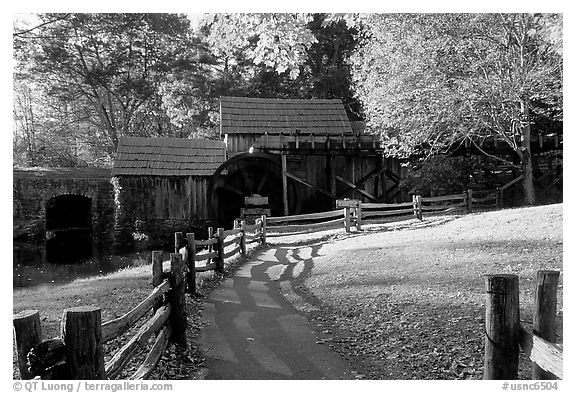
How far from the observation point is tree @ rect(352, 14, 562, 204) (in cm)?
1120

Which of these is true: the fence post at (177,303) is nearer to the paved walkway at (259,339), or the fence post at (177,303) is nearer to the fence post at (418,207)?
the paved walkway at (259,339)

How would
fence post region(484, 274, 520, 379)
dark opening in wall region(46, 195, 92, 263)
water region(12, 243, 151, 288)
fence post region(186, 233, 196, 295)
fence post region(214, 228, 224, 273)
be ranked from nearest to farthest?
fence post region(484, 274, 520, 379) < fence post region(186, 233, 196, 295) < fence post region(214, 228, 224, 273) < water region(12, 243, 151, 288) < dark opening in wall region(46, 195, 92, 263)

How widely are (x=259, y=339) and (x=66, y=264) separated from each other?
10346mm

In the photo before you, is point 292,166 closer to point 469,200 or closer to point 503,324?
point 469,200

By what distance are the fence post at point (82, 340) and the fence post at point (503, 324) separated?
257cm

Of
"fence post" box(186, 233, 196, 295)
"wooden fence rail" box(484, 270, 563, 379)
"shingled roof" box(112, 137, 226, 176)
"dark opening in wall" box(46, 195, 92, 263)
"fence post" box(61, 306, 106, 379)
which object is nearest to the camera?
"fence post" box(61, 306, 106, 379)

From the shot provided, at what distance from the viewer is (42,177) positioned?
16.6 meters

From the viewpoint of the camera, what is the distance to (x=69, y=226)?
1875 centimetres

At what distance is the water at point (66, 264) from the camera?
10.5m

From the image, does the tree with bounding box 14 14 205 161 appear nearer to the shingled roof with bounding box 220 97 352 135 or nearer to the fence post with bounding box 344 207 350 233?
the shingled roof with bounding box 220 97 352 135

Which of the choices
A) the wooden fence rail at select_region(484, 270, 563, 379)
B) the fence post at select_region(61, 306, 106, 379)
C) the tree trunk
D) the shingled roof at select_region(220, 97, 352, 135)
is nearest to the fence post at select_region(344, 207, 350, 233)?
the tree trunk

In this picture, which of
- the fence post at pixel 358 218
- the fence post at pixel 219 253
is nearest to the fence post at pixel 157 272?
the fence post at pixel 219 253

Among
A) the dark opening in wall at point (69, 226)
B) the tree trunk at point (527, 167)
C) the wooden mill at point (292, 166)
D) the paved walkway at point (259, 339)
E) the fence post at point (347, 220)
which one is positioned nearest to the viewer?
the paved walkway at point (259, 339)

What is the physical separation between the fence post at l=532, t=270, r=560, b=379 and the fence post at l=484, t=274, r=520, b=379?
0.20m
